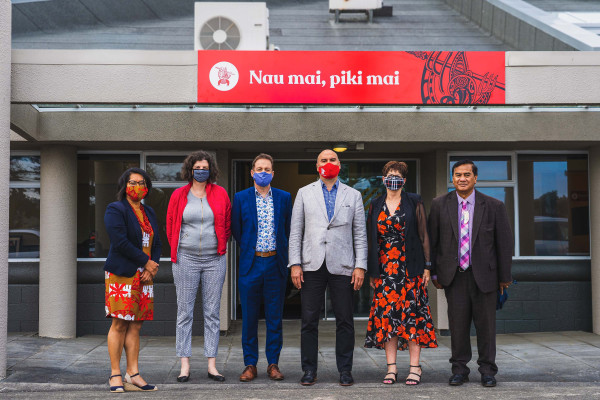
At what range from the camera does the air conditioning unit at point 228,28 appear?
10.9 m

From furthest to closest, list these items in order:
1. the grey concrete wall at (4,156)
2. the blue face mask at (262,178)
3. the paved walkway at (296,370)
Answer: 1. the grey concrete wall at (4,156)
2. the blue face mask at (262,178)
3. the paved walkway at (296,370)

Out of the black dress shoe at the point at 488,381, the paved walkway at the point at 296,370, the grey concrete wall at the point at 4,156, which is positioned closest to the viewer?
the paved walkway at the point at 296,370

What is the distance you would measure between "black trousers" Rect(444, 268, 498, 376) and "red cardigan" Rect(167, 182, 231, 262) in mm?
2069

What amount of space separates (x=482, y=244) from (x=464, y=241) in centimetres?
16

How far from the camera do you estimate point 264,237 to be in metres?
5.74

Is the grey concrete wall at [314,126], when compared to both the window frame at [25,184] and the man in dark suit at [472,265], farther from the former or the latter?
the man in dark suit at [472,265]

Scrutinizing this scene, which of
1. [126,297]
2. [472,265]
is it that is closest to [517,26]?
[472,265]

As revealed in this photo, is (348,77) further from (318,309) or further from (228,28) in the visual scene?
(228,28)

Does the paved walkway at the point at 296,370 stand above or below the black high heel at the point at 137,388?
below

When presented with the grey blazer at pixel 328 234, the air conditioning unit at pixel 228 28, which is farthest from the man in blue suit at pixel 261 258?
the air conditioning unit at pixel 228 28

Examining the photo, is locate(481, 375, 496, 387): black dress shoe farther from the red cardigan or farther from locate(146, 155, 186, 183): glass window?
locate(146, 155, 186, 183): glass window

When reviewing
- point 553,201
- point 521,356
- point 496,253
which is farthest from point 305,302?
point 553,201

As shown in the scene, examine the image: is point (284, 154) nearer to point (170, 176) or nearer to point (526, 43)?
point (170, 176)

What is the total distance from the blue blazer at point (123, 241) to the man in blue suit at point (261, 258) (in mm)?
919
